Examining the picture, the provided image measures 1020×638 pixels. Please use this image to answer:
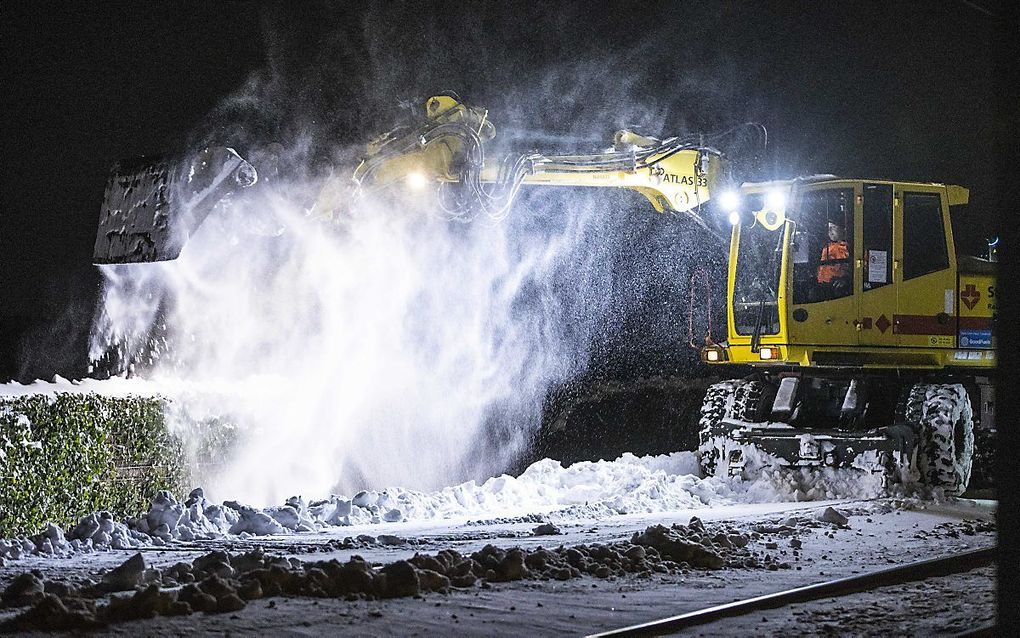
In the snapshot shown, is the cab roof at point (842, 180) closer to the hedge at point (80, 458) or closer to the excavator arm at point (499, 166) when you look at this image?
the excavator arm at point (499, 166)

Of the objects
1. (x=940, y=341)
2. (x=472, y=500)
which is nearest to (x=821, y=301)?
(x=940, y=341)

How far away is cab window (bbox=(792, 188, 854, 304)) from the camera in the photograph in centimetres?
1319

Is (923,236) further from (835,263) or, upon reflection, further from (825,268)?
(825,268)

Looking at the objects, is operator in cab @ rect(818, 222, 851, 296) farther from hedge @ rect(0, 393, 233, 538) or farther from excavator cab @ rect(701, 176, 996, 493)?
hedge @ rect(0, 393, 233, 538)

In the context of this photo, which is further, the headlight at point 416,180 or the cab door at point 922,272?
the cab door at point 922,272

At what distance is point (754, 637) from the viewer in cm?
659

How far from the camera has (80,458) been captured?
10.1m

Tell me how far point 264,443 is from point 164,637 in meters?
6.91

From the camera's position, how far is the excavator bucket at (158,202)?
10.5 meters

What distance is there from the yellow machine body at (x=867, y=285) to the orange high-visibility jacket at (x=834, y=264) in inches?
0.6

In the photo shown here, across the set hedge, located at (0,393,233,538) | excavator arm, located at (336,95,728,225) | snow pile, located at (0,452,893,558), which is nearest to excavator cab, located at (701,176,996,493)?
snow pile, located at (0,452,893,558)

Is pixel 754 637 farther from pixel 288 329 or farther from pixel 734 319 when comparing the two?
pixel 288 329

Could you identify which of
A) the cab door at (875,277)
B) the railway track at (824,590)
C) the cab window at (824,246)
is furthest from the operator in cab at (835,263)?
the railway track at (824,590)

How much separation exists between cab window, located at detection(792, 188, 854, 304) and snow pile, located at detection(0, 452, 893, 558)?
6.23 ft
